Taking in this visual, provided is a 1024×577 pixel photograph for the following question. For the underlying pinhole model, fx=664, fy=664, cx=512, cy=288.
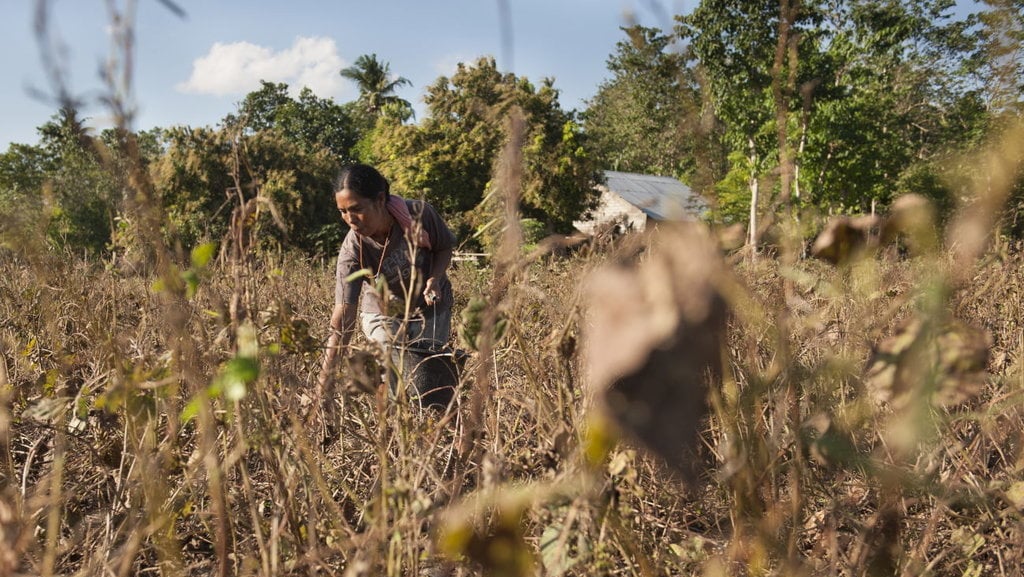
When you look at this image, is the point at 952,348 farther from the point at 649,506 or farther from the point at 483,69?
the point at 483,69

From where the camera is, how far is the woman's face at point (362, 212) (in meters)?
2.52

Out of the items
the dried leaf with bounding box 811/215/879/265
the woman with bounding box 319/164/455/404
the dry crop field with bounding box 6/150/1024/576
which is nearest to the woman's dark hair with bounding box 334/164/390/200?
the woman with bounding box 319/164/455/404

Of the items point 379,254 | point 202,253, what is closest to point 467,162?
point 379,254

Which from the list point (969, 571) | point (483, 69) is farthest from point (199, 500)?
point (483, 69)

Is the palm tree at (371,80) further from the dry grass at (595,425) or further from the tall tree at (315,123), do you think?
the dry grass at (595,425)

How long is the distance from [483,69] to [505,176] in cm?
2027

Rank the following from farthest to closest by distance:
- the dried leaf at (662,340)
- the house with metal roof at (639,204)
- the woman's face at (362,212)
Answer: the woman's face at (362,212) < the house with metal roof at (639,204) < the dried leaf at (662,340)

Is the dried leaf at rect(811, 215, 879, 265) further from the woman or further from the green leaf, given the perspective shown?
the woman

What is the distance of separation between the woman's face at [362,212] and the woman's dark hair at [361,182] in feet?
0.06

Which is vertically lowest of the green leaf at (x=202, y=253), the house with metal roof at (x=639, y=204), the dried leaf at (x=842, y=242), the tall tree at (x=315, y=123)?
the green leaf at (x=202, y=253)

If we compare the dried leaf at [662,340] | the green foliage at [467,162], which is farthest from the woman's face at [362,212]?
the green foliage at [467,162]

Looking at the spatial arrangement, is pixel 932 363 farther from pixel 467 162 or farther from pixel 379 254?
pixel 467 162

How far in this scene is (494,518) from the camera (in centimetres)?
118

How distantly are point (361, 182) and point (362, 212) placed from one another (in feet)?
0.38
